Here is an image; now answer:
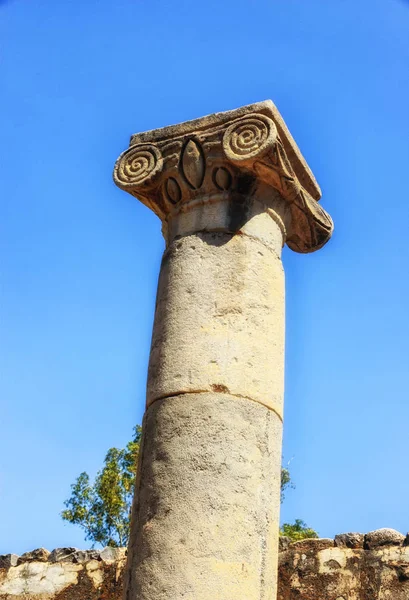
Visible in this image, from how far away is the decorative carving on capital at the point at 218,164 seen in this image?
19.1ft

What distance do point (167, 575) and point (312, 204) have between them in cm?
326

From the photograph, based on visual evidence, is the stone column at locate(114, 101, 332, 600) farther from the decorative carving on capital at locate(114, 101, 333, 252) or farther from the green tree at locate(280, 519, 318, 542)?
the green tree at locate(280, 519, 318, 542)

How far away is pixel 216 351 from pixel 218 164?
1523 millimetres

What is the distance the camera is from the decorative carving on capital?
5.82 metres

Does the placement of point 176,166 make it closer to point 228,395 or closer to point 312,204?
point 312,204

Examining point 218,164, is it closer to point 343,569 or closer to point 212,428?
point 212,428

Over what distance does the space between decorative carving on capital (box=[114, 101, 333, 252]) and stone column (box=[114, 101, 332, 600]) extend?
0.01m

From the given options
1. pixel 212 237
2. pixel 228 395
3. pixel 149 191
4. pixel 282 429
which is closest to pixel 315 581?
pixel 282 429

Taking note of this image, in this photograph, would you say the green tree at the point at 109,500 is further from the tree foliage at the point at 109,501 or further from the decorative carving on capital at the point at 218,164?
the decorative carving on capital at the point at 218,164

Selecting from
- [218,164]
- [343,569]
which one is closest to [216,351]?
[218,164]

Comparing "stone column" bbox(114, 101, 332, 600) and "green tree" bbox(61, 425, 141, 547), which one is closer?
"stone column" bbox(114, 101, 332, 600)

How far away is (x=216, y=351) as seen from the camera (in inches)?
203

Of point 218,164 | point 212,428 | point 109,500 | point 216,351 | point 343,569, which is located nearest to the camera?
point 212,428

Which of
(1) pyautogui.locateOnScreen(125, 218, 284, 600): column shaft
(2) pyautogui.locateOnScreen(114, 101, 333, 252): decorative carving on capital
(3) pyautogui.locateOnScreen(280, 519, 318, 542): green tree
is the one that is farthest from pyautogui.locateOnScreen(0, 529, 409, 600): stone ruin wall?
(3) pyautogui.locateOnScreen(280, 519, 318, 542): green tree
